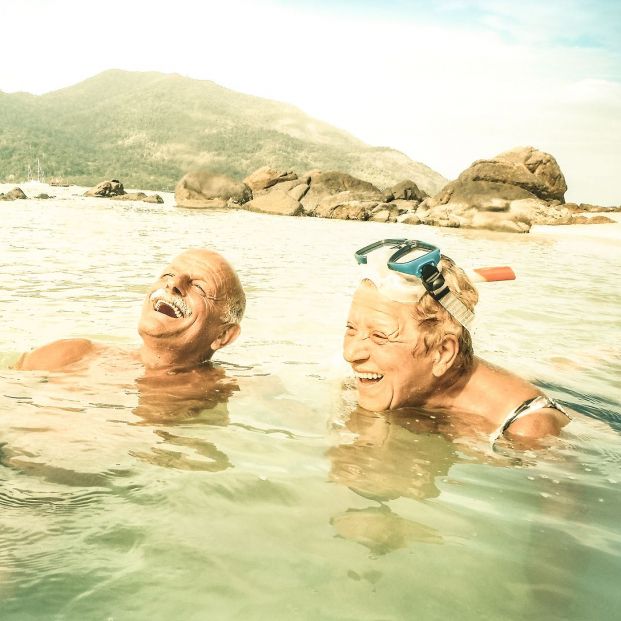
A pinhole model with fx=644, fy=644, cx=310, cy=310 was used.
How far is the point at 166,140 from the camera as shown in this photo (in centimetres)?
12912

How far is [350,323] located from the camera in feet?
12.8

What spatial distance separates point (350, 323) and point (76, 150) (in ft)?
389

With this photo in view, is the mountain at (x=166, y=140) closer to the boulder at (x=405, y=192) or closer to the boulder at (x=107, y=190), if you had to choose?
the boulder at (x=107, y=190)

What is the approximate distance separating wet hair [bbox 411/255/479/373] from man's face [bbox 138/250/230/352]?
1.53 m

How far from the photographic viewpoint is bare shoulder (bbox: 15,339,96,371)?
4.72 m

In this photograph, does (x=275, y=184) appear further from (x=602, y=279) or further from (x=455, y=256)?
(x=602, y=279)

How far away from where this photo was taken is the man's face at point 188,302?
14.4 feet

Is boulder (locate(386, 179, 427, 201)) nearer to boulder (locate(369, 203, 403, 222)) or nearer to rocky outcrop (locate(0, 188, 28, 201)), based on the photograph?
boulder (locate(369, 203, 403, 222))

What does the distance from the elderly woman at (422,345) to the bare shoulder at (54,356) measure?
2188 mm

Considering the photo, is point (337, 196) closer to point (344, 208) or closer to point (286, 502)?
point (344, 208)

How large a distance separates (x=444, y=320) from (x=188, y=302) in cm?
176

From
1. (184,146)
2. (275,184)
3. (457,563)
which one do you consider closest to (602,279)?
(457,563)

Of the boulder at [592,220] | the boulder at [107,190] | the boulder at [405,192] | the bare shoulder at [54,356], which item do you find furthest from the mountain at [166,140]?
the bare shoulder at [54,356]

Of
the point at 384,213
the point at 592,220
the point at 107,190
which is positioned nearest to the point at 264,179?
the point at 107,190
